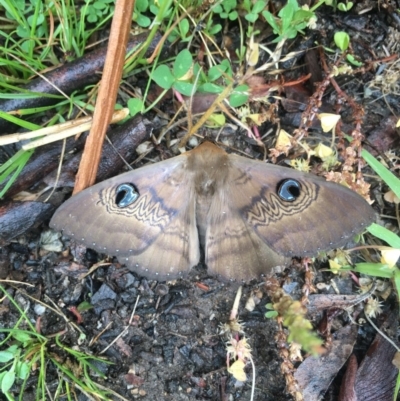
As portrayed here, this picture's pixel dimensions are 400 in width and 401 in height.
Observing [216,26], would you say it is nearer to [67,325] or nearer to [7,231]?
[7,231]

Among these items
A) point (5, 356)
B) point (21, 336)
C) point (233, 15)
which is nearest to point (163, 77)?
point (233, 15)

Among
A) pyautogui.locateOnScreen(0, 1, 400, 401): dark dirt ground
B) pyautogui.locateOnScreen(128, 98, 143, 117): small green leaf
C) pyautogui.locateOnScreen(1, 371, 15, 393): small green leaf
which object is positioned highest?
pyautogui.locateOnScreen(128, 98, 143, 117): small green leaf

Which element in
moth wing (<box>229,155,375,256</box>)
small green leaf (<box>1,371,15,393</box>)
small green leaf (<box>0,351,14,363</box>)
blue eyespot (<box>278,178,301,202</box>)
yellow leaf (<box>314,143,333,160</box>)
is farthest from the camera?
yellow leaf (<box>314,143,333,160</box>)

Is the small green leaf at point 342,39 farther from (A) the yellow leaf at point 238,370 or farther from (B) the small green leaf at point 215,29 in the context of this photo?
(A) the yellow leaf at point 238,370

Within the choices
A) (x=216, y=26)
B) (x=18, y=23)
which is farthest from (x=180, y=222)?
(x=18, y=23)

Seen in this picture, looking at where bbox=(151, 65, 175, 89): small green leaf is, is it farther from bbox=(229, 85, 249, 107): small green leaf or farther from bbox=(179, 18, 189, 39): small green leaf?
bbox=(229, 85, 249, 107): small green leaf

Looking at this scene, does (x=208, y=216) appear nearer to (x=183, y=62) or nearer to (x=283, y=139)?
(x=283, y=139)

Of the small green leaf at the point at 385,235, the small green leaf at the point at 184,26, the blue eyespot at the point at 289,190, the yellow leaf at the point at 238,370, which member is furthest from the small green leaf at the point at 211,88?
the yellow leaf at the point at 238,370

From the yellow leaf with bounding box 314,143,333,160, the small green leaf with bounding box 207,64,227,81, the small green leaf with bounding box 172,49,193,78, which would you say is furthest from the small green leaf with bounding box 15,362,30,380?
the yellow leaf with bounding box 314,143,333,160
